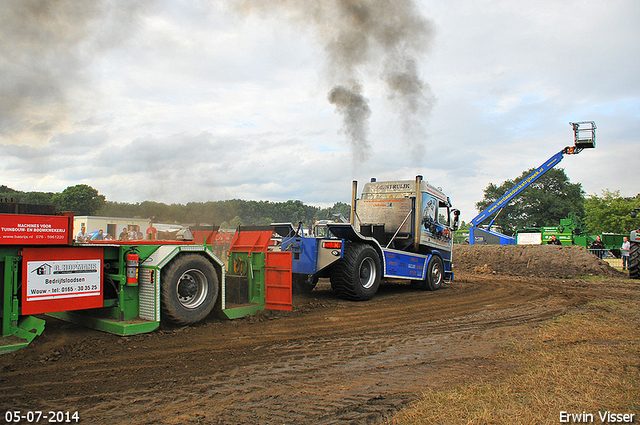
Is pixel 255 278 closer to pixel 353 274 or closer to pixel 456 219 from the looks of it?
pixel 353 274

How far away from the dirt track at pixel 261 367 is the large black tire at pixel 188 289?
0.24 meters

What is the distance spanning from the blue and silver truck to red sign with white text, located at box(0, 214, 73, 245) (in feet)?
16.1

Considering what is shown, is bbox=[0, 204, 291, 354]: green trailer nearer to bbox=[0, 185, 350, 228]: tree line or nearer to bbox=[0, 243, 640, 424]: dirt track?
bbox=[0, 243, 640, 424]: dirt track

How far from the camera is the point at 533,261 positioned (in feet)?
58.5

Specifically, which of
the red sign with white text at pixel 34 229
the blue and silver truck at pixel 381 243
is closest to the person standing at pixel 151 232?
the red sign with white text at pixel 34 229

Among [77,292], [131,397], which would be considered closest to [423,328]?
[131,397]

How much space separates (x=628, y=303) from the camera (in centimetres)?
930

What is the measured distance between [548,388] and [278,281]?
439 cm

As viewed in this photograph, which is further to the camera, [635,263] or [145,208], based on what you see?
[635,263]

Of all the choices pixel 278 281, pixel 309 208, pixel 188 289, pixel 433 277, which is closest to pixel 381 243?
pixel 433 277

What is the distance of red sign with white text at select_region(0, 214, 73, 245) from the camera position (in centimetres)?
457

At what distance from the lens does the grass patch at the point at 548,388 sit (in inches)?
131

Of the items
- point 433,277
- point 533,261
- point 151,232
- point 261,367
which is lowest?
point 261,367

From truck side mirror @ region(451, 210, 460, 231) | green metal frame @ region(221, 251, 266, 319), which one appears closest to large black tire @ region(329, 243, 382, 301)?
green metal frame @ region(221, 251, 266, 319)
